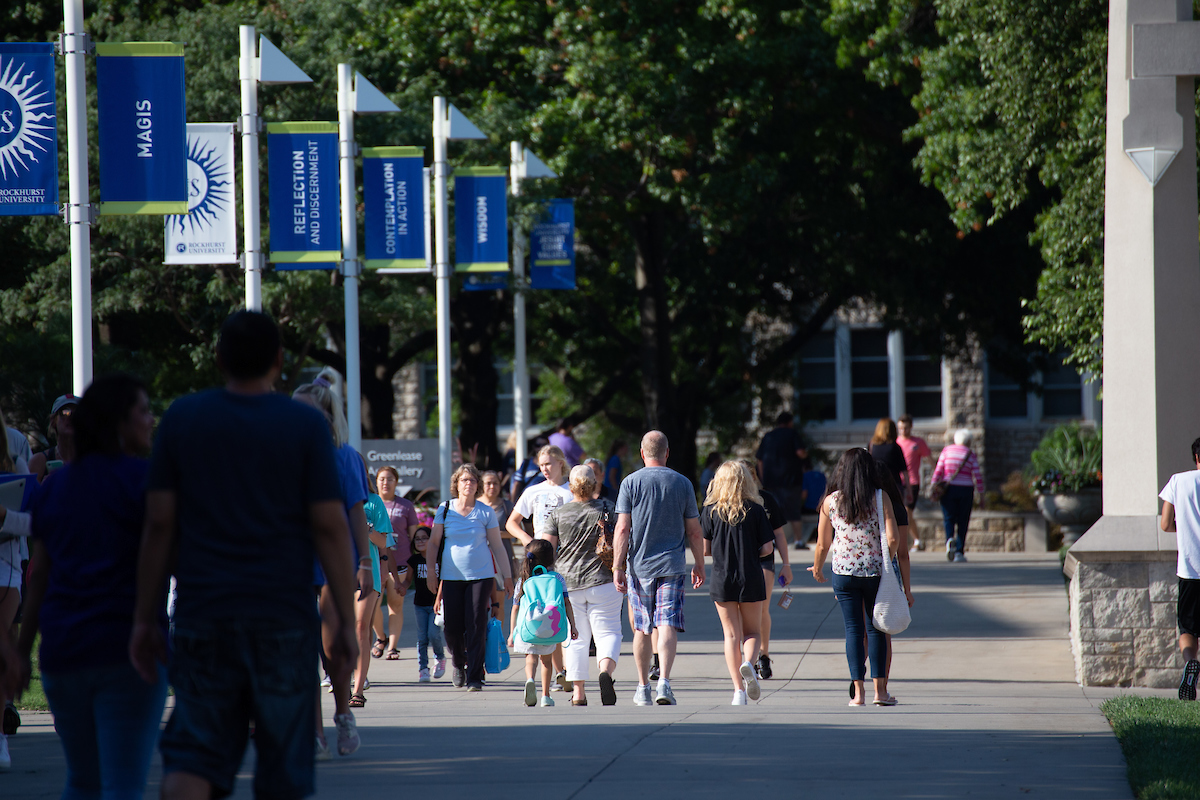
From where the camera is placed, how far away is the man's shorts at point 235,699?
3.73 metres

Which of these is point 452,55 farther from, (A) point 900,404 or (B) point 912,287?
(A) point 900,404

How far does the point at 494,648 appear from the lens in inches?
405

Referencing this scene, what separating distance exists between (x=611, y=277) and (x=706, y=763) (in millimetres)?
20946

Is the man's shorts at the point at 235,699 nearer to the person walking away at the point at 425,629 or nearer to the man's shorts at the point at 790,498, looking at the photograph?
the person walking away at the point at 425,629

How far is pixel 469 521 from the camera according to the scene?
32.6ft

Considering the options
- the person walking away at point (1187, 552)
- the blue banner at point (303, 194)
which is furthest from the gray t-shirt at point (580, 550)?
the blue banner at point (303, 194)

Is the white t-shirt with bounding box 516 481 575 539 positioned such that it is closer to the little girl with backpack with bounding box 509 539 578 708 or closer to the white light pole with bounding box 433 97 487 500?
the little girl with backpack with bounding box 509 539 578 708

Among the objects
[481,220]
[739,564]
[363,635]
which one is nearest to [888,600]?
[739,564]

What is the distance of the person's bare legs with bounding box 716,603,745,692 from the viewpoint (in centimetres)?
916

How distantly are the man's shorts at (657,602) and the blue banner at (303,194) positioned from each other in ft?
18.8

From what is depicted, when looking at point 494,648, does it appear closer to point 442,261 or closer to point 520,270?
point 442,261

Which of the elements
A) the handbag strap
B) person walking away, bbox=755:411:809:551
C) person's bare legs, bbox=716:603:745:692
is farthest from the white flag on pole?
person walking away, bbox=755:411:809:551

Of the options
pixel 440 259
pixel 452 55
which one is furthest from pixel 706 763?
pixel 452 55

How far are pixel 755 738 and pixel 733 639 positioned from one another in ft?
5.77
